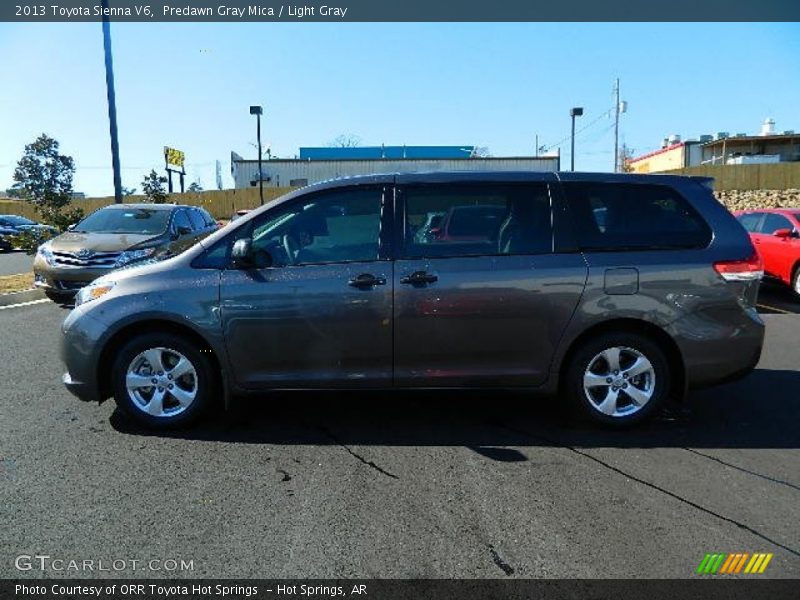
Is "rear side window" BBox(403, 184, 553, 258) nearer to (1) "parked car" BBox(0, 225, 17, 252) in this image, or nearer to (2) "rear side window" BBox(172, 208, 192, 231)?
(2) "rear side window" BBox(172, 208, 192, 231)

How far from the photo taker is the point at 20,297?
9.99 m

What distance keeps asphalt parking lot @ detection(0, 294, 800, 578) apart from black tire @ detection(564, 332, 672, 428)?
0.14 m

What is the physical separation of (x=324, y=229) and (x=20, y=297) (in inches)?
331

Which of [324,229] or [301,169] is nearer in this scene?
[324,229]

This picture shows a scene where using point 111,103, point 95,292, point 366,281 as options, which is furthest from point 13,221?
point 366,281

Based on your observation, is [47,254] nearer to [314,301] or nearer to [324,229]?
[324,229]

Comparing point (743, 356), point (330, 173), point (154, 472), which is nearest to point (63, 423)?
point (154, 472)

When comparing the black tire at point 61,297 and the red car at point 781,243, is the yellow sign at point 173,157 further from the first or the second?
the red car at point 781,243

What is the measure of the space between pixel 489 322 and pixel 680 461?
1.50 m

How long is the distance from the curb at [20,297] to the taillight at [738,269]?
10384 mm

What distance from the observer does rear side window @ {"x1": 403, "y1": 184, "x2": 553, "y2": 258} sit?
4.09 meters

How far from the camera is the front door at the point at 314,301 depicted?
3.99 meters

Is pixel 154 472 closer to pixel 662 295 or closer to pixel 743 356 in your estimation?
pixel 662 295

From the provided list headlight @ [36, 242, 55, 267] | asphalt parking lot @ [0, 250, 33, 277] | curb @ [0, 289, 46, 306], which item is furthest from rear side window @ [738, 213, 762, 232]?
asphalt parking lot @ [0, 250, 33, 277]
